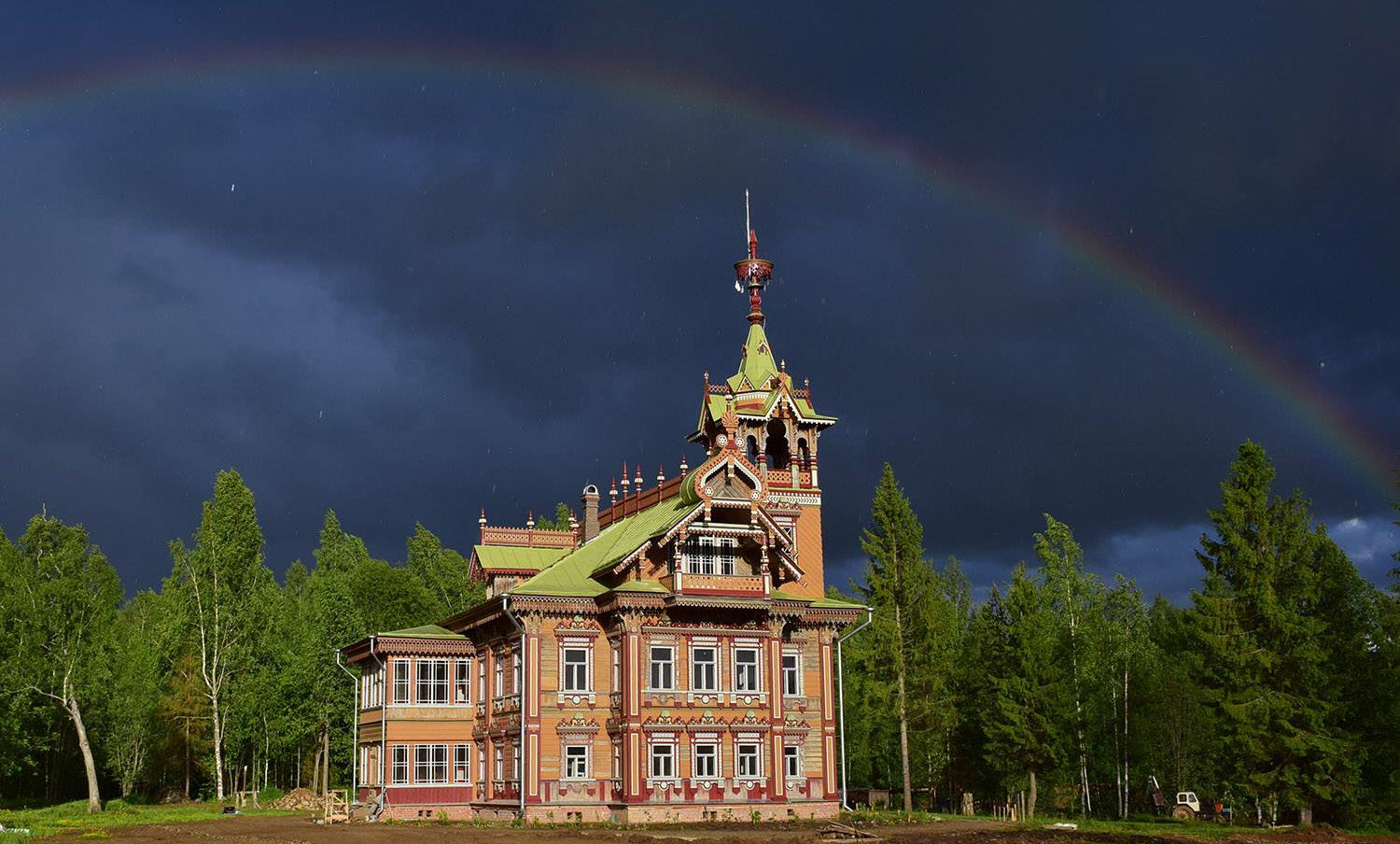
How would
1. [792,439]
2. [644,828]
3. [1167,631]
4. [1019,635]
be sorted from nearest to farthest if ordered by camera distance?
[644,828], [1019,635], [792,439], [1167,631]

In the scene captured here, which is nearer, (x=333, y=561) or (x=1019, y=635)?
(x=1019, y=635)

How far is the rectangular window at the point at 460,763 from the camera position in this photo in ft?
196

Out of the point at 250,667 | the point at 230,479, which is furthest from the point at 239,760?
the point at 230,479

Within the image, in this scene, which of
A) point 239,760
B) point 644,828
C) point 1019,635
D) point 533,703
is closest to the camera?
point 644,828

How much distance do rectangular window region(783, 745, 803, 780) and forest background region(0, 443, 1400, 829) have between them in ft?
28.6

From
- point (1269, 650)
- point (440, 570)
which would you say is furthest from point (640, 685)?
point (440, 570)

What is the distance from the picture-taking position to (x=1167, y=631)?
249 feet

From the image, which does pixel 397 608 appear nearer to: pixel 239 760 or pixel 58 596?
pixel 239 760

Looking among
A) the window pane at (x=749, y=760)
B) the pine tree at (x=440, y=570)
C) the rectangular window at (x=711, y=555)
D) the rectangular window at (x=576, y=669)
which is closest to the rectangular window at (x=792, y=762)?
the window pane at (x=749, y=760)

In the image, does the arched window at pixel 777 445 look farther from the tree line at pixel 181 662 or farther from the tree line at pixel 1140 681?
the tree line at pixel 181 662

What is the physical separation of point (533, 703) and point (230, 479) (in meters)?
34.8

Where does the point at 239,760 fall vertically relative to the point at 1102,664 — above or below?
below

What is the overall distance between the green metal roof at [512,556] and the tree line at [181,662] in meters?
2.77

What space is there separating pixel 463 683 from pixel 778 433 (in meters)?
20.0
